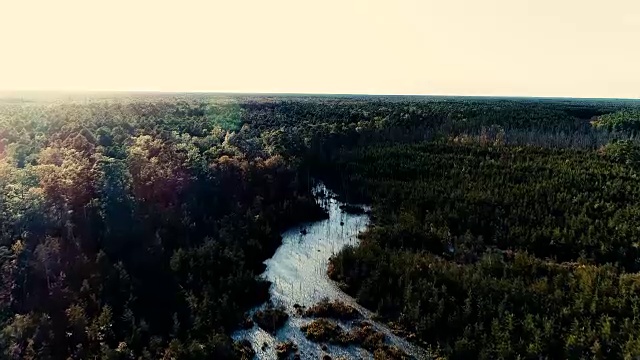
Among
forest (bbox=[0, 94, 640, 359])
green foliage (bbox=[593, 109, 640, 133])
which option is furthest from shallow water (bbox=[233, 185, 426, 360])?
green foliage (bbox=[593, 109, 640, 133])

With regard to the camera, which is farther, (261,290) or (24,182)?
(24,182)

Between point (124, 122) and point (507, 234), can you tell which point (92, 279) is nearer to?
point (507, 234)

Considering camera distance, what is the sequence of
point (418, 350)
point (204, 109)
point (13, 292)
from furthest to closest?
point (204, 109)
point (13, 292)
point (418, 350)

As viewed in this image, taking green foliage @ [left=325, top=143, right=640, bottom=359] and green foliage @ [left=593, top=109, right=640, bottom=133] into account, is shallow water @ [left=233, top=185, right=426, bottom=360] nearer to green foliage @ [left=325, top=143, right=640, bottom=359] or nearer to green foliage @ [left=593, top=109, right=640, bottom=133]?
green foliage @ [left=325, top=143, right=640, bottom=359]

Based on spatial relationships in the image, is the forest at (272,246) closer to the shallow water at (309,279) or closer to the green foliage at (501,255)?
the green foliage at (501,255)

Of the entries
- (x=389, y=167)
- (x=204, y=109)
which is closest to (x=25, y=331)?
(x=389, y=167)

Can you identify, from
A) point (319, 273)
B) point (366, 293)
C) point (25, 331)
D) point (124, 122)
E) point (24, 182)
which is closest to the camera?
point (25, 331)

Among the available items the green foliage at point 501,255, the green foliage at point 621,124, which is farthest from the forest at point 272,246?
the green foliage at point 621,124
